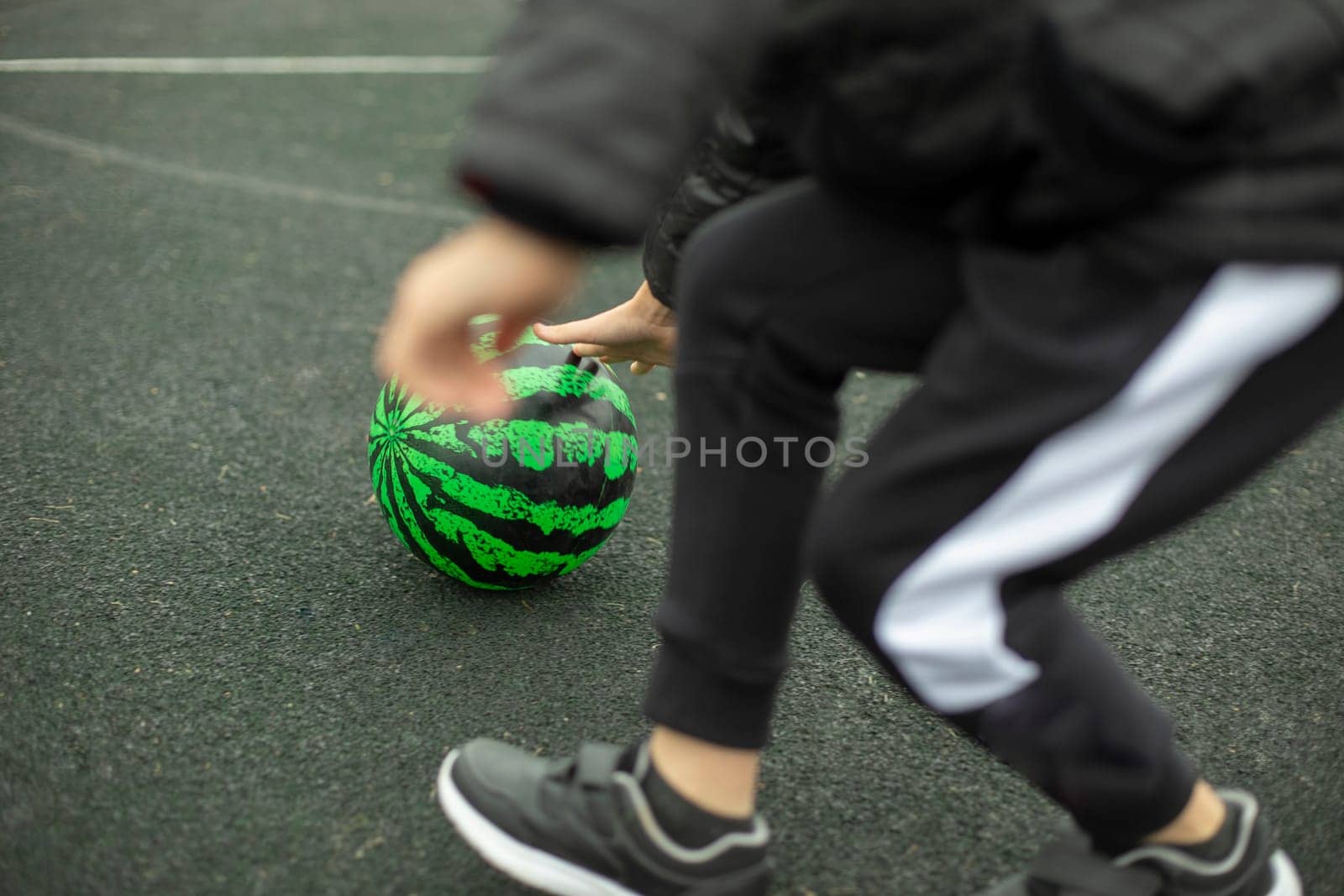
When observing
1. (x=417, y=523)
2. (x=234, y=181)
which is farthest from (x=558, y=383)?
(x=234, y=181)

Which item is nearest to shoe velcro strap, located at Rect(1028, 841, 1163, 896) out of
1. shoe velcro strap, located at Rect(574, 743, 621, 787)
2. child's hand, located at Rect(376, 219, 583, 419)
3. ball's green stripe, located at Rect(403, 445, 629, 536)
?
shoe velcro strap, located at Rect(574, 743, 621, 787)

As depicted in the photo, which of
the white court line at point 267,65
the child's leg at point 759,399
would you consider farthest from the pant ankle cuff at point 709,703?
the white court line at point 267,65

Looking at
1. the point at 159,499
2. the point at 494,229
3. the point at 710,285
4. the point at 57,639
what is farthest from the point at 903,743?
the point at 159,499

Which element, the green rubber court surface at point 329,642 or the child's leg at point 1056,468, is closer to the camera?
the child's leg at point 1056,468

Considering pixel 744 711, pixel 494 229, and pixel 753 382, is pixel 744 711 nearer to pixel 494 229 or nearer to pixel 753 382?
pixel 753 382

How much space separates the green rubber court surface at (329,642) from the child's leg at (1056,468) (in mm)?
568

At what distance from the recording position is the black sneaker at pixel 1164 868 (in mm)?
1545

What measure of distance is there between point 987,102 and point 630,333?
1132 millimetres

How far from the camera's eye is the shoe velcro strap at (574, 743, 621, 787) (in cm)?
164

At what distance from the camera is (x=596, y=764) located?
5.43 ft

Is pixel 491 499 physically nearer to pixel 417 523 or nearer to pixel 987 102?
pixel 417 523

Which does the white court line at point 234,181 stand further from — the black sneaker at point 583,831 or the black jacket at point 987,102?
the black jacket at point 987,102

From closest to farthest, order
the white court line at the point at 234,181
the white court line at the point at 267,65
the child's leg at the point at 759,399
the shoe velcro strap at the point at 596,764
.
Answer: the child's leg at the point at 759,399
the shoe velcro strap at the point at 596,764
the white court line at the point at 234,181
the white court line at the point at 267,65

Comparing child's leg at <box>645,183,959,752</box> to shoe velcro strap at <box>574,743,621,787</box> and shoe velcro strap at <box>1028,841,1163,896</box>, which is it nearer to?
shoe velcro strap at <box>574,743,621,787</box>
